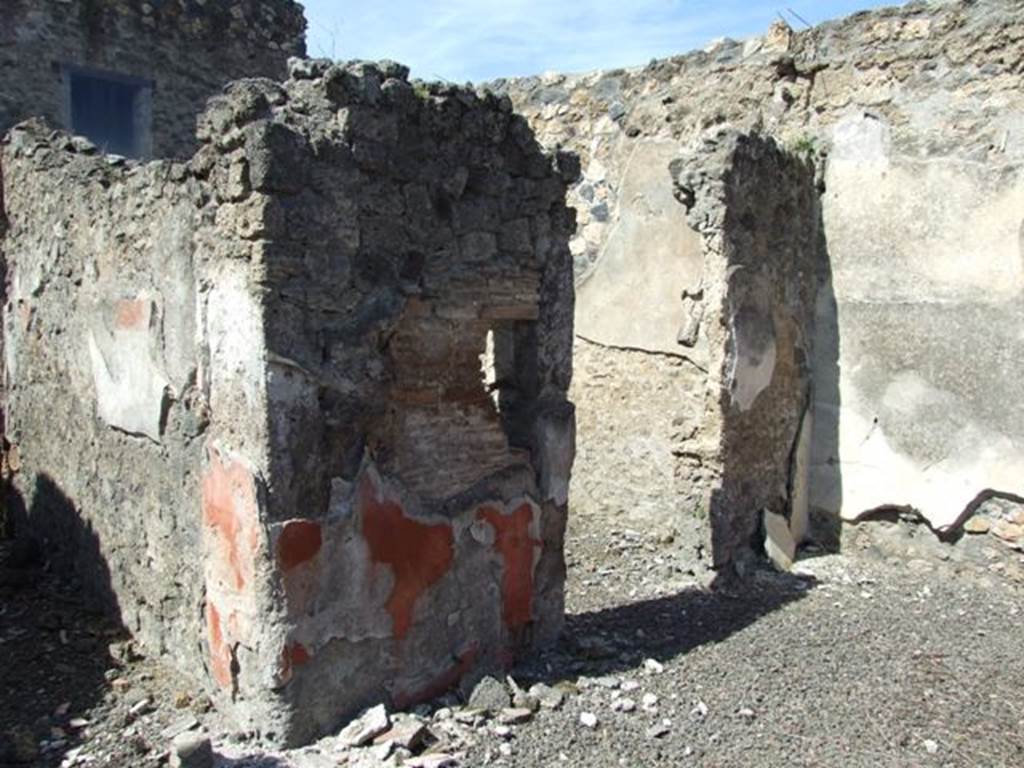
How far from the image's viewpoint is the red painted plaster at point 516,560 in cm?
351

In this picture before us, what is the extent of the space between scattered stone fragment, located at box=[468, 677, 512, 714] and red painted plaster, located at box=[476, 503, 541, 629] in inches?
13.7

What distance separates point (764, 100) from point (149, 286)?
3.75 m

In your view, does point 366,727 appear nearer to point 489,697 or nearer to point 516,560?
point 489,697

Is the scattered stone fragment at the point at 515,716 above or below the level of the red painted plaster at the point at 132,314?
below

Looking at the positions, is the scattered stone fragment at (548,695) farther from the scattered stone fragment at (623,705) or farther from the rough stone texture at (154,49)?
the rough stone texture at (154,49)

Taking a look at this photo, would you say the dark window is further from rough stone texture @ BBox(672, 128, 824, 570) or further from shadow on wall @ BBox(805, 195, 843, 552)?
shadow on wall @ BBox(805, 195, 843, 552)

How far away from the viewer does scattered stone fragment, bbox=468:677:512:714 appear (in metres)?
3.17

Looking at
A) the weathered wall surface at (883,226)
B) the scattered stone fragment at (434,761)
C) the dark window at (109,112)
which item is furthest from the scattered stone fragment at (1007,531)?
the dark window at (109,112)

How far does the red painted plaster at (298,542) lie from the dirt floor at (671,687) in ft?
1.84

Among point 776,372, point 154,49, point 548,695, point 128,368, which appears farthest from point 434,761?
point 154,49

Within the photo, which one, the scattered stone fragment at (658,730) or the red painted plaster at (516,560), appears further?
the red painted plaster at (516,560)

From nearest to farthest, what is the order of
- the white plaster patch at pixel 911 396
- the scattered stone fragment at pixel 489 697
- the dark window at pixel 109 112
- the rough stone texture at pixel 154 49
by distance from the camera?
the scattered stone fragment at pixel 489 697 → the white plaster patch at pixel 911 396 → the rough stone texture at pixel 154 49 → the dark window at pixel 109 112

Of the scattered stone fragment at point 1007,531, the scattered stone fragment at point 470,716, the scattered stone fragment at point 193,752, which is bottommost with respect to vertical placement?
the scattered stone fragment at point 470,716

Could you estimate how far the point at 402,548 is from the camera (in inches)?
124
